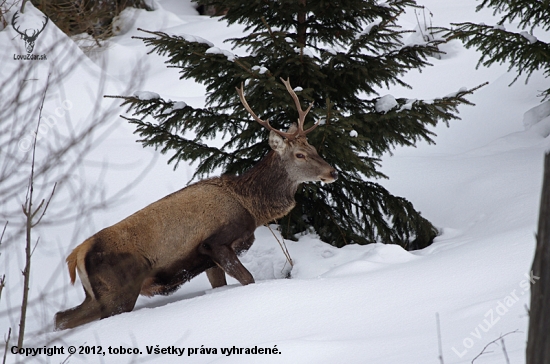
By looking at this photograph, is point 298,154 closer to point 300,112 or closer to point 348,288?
point 300,112

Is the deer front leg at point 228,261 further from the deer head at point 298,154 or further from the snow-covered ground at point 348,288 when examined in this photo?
Result: the deer head at point 298,154

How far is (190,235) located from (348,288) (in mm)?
1813

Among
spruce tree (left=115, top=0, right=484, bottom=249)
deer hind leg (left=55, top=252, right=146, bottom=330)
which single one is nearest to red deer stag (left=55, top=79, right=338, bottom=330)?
deer hind leg (left=55, top=252, right=146, bottom=330)

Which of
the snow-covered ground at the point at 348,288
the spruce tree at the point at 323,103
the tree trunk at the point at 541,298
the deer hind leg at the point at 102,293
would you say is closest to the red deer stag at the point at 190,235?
the deer hind leg at the point at 102,293

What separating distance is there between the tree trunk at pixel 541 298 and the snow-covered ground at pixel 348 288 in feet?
2.05

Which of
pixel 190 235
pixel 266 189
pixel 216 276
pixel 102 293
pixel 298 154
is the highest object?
pixel 298 154

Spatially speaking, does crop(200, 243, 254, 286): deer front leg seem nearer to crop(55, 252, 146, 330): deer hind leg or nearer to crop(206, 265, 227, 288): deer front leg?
crop(206, 265, 227, 288): deer front leg

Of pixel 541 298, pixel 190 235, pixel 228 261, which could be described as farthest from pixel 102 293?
pixel 541 298

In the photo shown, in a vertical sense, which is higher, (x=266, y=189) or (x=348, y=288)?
(x=266, y=189)

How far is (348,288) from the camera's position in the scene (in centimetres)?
486

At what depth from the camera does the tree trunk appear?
212 centimetres

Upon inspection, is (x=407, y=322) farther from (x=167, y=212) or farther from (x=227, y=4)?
(x=227, y=4)

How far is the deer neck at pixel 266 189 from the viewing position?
635 centimetres

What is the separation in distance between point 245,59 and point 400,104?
1.80 metres
